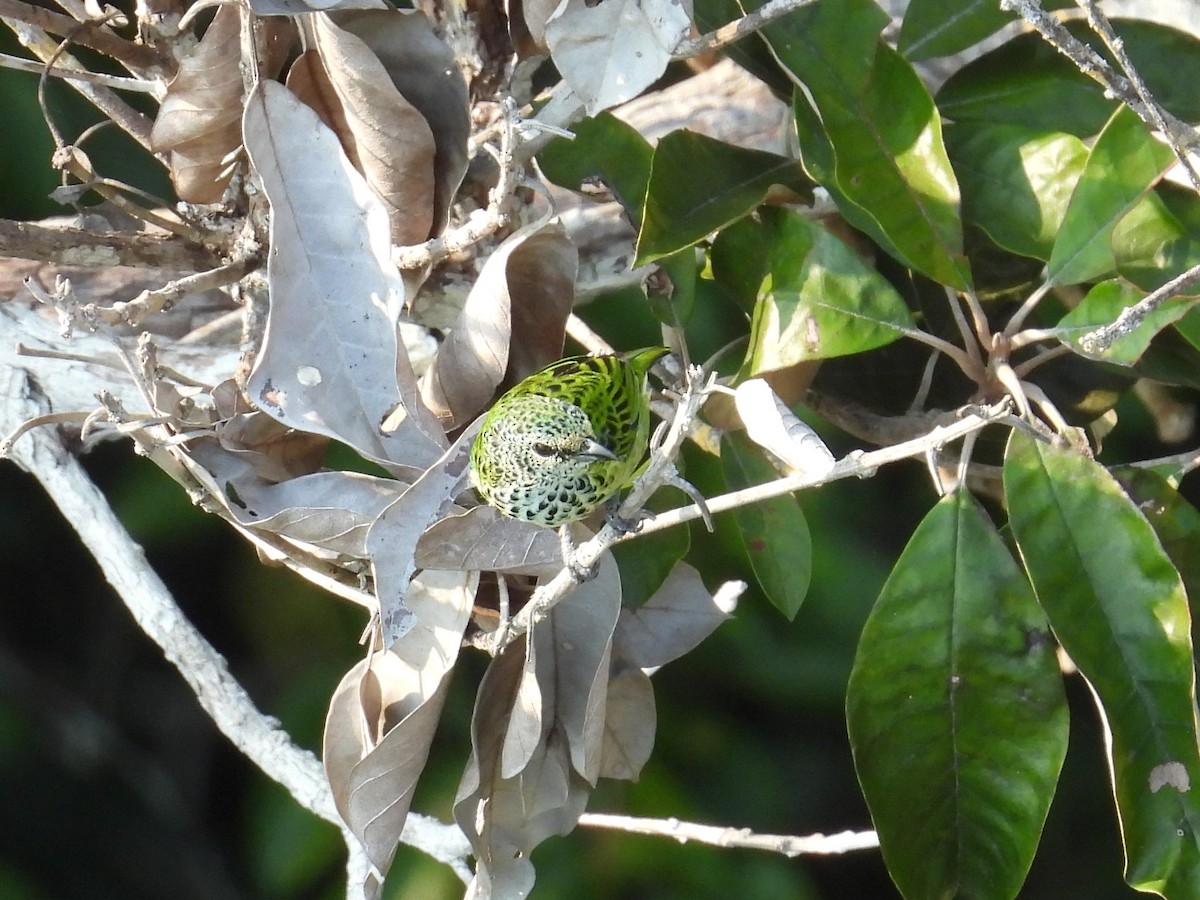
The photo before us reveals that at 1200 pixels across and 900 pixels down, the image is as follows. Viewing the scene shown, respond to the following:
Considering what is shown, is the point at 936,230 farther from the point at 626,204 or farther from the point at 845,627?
the point at 845,627

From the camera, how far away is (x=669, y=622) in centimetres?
110

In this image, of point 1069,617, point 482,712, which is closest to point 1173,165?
point 1069,617

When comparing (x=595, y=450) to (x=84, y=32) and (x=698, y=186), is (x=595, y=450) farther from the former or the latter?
(x=84, y=32)

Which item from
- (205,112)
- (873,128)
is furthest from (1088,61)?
(205,112)

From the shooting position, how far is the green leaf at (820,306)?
3.27ft

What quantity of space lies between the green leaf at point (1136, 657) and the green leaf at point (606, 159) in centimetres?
50

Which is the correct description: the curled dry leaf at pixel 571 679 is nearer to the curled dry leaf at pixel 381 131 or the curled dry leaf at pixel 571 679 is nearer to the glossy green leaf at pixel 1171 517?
the curled dry leaf at pixel 381 131

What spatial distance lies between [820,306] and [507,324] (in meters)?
0.29

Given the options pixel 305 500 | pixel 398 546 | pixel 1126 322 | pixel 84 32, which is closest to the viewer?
pixel 1126 322

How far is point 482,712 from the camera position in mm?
1009

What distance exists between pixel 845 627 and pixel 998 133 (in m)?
1.02

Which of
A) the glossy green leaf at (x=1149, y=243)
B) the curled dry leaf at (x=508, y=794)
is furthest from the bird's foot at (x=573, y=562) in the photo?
the glossy green leaf at (x=1149, y=243)

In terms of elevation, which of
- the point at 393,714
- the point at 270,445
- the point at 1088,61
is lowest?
the point at 393,714

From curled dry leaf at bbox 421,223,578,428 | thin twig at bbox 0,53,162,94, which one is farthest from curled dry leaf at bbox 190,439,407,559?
thin twig at bbox 0,53,162,94
